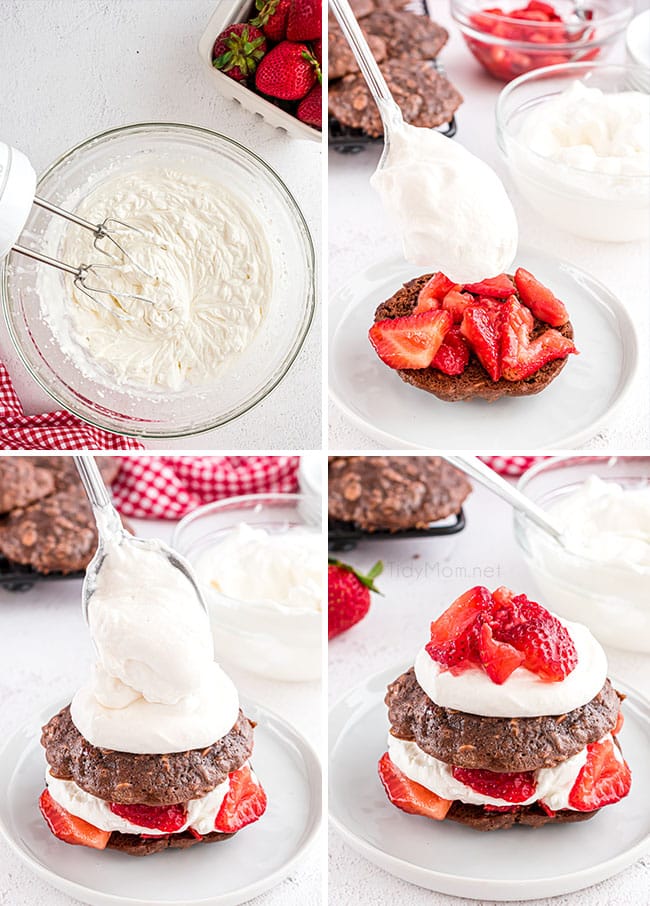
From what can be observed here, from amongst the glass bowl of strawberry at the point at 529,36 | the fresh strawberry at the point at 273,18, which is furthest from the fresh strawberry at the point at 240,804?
the glass bowl of strawberry at the point at 529,36

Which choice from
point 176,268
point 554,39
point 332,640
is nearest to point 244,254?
point 176,268

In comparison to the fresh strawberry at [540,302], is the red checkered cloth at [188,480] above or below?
below

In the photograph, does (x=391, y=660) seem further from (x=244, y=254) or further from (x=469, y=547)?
(x=244, y=254)

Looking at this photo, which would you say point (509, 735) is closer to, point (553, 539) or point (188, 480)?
point (553, 539)

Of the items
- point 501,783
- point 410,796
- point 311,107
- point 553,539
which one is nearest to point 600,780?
point 501,783

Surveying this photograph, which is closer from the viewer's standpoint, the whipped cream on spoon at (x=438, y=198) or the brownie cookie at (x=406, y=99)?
the whipped cream on spoon at (x=438, y=198)

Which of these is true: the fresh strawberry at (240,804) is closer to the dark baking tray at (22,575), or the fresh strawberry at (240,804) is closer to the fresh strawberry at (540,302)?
the dark baking tray at (22,575)

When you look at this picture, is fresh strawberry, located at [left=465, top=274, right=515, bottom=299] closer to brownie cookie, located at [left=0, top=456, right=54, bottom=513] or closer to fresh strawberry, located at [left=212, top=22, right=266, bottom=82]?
fresh strawberry, located at [left=212, top=22, right=266, bottom=82]
